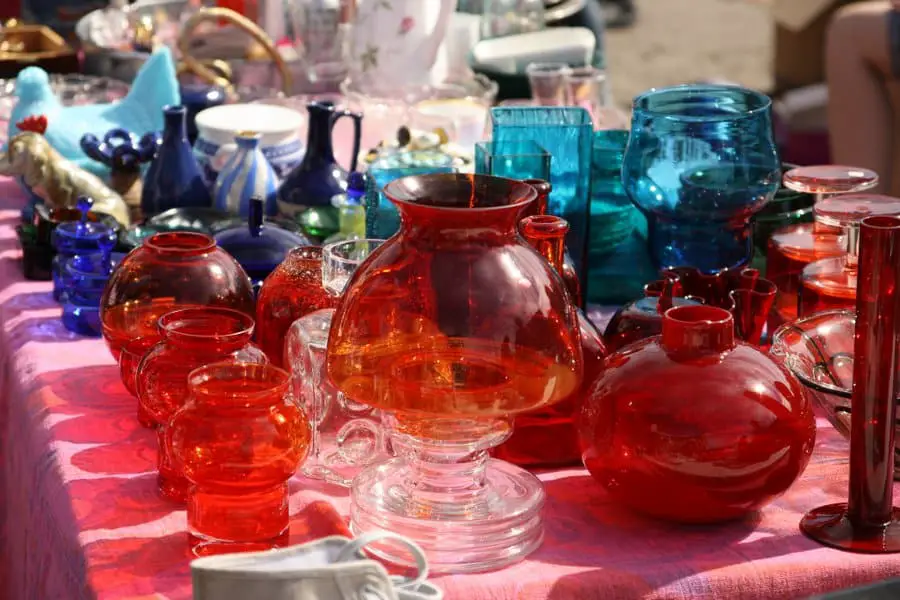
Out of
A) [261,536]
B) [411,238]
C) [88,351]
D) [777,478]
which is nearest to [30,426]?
[88,351]

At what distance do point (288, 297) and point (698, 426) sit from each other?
1.25ft

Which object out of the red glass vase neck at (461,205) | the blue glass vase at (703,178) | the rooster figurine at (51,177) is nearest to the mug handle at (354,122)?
the rooster figurine at (51,177)

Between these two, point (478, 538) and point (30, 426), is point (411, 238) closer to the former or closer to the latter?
point (478, 538)

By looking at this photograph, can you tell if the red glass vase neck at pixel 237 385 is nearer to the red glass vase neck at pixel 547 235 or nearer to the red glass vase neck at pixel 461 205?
the red glass vase neck at pixel 461 205

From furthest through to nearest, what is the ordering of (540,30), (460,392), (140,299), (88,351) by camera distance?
(540,30) < (88,351) < (140,299) < (460,392)

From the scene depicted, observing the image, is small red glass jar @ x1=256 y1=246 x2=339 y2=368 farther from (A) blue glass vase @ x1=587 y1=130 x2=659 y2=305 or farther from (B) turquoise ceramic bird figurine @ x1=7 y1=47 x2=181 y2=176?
(B) turquoise ceramic bird figurine @ x1=7 y1=47 x2=181 y2=176

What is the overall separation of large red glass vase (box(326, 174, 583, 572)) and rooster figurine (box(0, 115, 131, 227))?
0.66 meters

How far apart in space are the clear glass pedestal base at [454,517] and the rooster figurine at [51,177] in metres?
0.66

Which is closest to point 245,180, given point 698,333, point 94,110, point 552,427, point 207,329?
point 94,110

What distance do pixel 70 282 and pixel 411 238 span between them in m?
0.55

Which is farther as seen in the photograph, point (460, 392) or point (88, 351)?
point (88, 351)

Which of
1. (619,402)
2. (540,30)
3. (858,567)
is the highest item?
(540,30)

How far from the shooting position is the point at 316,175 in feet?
4.75

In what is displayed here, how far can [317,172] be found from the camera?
4.76 feet
